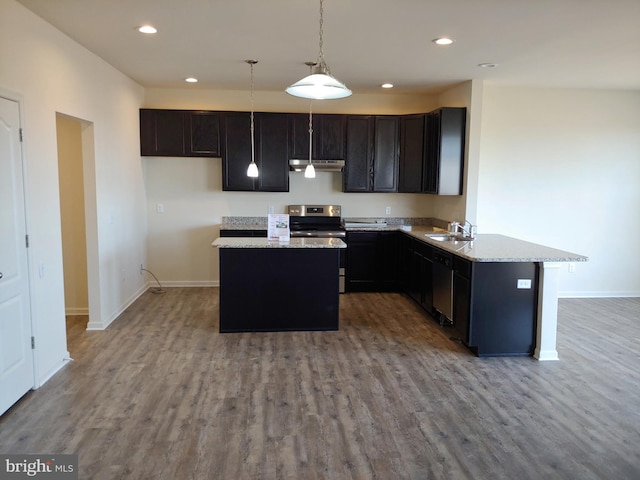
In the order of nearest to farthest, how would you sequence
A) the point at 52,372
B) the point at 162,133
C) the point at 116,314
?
1. the point at 52,372
2. the point at 116,314
3. the point at 162,133

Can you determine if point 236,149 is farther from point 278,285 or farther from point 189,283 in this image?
point 278,285

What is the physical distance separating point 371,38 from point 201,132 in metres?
3.18

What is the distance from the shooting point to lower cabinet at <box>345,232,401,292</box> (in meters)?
6.46

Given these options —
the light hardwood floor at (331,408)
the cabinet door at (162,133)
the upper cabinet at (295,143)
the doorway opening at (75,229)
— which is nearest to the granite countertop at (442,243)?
the upper cabinet at (295,143)

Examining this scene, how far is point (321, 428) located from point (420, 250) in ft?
10.3

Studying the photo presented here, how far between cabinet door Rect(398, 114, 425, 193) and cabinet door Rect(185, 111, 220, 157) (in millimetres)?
2560

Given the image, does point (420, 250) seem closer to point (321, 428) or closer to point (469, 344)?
point (469, 344)

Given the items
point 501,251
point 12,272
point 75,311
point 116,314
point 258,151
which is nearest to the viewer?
point 12,272

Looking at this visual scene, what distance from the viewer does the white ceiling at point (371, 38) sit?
324 cm

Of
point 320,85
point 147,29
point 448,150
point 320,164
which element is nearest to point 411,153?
point 448,150

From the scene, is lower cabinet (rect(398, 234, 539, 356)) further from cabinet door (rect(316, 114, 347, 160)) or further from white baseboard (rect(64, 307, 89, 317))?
white baseboard (rect(64, 307, 89, 317))

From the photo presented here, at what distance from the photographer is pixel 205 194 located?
22.2 ft

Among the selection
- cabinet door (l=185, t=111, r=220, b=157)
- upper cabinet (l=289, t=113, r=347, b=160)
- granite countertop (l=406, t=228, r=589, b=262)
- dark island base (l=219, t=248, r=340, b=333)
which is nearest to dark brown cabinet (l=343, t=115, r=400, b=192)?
upper cabinet (l=289, t=113, r=347, b=160)

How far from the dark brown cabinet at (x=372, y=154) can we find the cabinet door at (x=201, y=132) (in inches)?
72.0
